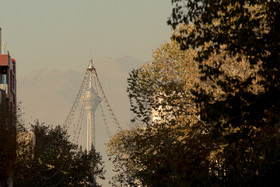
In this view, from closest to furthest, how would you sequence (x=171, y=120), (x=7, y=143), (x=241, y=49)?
(x=241, y=49)
(x=171, y=120)
(x=7, y=143)

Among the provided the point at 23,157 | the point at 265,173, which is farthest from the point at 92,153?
the point at 265,173

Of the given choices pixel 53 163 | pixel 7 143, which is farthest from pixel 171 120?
pixel 53 163

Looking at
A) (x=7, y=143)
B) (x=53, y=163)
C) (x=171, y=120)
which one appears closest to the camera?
(x=171, y=120)

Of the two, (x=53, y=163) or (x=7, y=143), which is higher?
(x=53, y=163)

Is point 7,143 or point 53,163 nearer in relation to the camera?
point 7,143

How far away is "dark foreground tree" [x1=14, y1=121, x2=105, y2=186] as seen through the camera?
74.8m

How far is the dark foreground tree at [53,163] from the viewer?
74775 millimetres

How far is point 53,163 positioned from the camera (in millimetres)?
80062

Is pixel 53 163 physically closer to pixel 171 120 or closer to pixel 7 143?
pixel 7 143

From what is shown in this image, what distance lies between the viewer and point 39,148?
8394 centimetres

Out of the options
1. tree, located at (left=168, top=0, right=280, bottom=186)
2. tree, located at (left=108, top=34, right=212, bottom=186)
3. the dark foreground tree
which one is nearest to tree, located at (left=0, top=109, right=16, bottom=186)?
the dark foreground tree

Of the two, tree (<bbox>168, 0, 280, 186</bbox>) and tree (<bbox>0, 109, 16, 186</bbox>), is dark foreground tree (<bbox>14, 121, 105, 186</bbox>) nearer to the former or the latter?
tree (<bbox>0, 109, 16, 186</bbox>)

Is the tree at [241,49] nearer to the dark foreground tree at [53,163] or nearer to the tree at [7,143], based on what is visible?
the tree at [7,143]

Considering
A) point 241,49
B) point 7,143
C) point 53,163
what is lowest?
point 241,49
